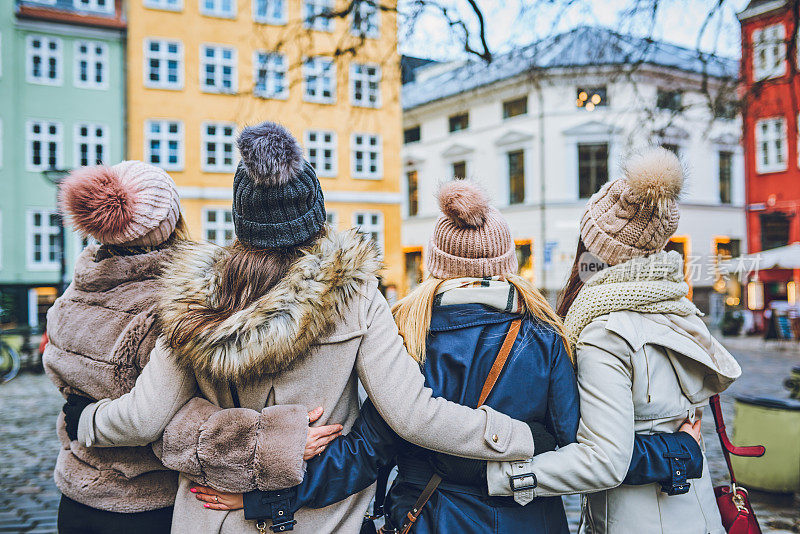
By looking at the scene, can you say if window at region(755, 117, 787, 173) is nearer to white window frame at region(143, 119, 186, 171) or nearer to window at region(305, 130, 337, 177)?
window at region(305, 130, 337, 177)

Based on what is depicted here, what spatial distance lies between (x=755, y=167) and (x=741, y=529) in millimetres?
25041

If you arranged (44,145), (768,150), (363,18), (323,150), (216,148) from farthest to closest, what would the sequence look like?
(323,150)
(216,148)
(44,145)
(768,150)
(363,18)

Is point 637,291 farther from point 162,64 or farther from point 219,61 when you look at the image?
point 219,61

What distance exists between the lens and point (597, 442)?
201cm

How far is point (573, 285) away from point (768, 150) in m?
24.9

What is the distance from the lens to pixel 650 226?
7.41ft

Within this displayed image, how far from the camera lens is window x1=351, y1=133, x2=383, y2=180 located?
27500 millimetres

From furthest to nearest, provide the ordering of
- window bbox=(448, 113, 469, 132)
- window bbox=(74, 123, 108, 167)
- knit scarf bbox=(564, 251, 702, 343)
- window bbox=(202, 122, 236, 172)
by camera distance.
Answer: window bbox=(448, 113, 469, 132) < window bbox=(202, 122, 236, 172) < window bbox=(74, 123, 108, 167) < knit scarf bbox=(564, 251, 702, 343)

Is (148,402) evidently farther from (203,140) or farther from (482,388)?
(203,140)

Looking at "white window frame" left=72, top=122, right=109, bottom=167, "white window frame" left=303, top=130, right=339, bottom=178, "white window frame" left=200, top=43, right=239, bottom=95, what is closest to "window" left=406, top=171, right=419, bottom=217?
"white window frame" left=303, top=130, right=339, bottom=178

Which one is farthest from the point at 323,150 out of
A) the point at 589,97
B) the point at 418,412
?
the point at 418,412

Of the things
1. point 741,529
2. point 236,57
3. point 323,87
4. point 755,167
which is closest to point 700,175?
point 755,167

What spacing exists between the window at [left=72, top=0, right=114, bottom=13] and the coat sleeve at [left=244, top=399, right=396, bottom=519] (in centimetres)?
2783

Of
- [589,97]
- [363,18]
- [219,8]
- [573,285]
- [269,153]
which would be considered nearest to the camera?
[269,153]
